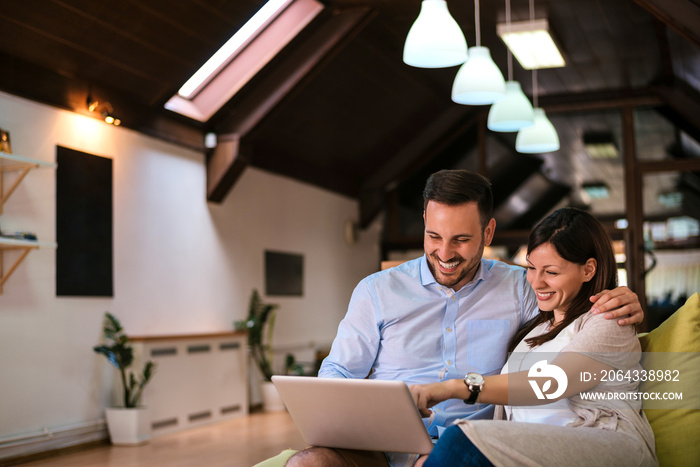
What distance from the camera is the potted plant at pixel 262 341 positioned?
25.1 feet

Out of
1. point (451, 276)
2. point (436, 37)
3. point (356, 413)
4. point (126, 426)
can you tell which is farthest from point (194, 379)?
point (356, 413)

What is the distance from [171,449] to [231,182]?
2.77 metres

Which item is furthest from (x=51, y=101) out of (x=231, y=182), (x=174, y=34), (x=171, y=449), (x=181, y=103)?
(x=171, y=449)

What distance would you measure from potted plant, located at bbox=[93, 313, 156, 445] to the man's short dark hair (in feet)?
12.8

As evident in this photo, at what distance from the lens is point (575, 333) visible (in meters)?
2.00

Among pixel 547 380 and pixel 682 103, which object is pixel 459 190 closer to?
pixel 547 380

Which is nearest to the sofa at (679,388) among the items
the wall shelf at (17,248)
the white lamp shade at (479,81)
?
the white lamp shade at (479,81)

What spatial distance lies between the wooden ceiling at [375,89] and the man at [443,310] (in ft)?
11.9

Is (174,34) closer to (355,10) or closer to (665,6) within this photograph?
(355,10)

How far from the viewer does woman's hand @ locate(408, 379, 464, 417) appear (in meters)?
Result: 1.77

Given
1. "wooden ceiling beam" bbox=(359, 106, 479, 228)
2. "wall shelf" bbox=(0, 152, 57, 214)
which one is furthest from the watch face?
"wooden ceiling beam" bbox=(359, 106, 479, 228)

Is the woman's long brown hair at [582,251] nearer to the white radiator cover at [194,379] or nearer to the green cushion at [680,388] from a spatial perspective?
the green cushion at [680,388]

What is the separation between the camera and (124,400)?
5.80m

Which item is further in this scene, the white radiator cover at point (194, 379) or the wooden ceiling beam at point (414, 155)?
the wooden ceiling beam at point (414, 155)
